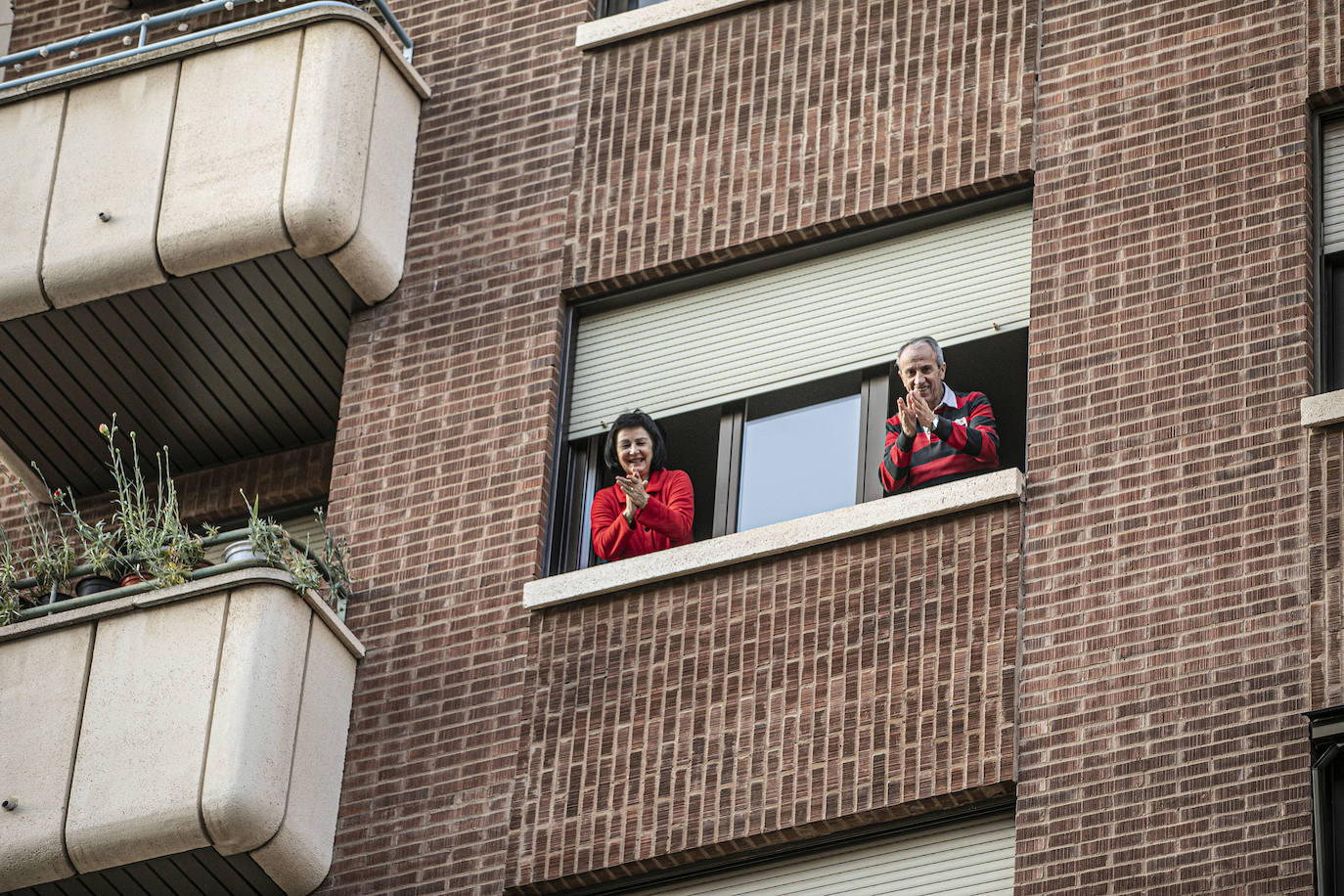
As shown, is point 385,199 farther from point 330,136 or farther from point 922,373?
point 922,373

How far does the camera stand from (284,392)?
16.9m

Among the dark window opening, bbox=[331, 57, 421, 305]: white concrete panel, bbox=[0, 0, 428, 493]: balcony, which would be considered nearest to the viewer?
the dark window opening

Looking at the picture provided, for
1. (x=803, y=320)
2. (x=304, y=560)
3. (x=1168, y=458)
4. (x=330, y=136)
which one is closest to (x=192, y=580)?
(x=304, y=560)

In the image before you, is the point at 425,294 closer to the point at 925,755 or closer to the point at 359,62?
the point at 359,62

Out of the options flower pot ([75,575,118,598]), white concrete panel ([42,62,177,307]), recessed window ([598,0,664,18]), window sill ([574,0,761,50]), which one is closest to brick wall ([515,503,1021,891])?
flower pot ([75,575,118,598])

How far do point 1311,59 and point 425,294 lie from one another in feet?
17.3

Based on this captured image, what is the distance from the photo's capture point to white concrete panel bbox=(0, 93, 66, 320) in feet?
53.1

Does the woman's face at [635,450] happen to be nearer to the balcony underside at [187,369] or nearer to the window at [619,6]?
the balcony underside at [187,369]

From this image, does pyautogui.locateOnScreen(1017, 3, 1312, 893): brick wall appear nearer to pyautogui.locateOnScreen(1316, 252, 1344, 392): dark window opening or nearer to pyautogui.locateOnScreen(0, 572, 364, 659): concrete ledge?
pyautogui.locateOnScreen(1316, 252, 1344, 392): dark window opening

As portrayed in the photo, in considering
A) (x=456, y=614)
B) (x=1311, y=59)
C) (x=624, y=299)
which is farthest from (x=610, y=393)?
(x=1311, y=59)

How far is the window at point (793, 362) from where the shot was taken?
1471cm

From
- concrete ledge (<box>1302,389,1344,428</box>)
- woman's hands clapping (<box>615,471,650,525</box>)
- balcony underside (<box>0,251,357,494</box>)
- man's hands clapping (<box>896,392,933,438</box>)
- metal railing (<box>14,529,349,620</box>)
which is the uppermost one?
balcony underside (<box>0,251,357,494</box>)

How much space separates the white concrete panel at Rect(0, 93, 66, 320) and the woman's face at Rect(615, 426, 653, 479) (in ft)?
12.3

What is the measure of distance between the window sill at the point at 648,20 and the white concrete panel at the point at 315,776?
4.15 meters
